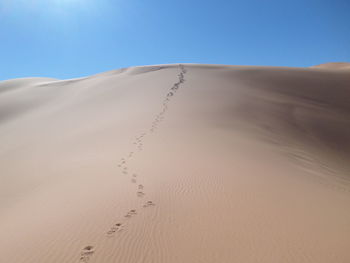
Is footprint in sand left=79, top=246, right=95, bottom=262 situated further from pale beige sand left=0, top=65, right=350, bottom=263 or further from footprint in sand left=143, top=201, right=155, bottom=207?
footprint in sand left=143, top=201, right=155, bottom=207

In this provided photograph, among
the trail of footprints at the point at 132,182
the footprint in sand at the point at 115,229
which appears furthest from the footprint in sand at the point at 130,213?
the footprint in sand at the point at 115,229

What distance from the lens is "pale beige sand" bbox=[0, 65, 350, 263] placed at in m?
3.03

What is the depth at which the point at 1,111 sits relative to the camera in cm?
1925

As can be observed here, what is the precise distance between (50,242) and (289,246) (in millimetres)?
3025

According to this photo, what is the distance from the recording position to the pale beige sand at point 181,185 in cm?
303

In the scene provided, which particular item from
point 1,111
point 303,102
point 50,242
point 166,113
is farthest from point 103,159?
point 1,111

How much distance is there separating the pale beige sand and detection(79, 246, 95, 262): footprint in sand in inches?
0.6

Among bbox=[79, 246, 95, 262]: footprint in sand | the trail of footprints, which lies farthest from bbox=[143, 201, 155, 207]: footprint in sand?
bbox=[79, 246, 95, 262]: footprint in sand

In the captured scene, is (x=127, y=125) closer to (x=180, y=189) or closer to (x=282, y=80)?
(x=180, y=189)

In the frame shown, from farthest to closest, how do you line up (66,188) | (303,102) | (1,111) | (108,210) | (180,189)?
(1,111), (303,102), (66,188), (180,189), (108,210)

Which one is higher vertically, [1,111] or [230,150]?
[1,111]

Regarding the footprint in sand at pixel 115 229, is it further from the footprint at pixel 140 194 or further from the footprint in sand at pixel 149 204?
the footprint at pixel 140 194

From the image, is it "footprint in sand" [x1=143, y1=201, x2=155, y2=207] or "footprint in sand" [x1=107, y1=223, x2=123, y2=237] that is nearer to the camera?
"footprint in sand" [x1=107, y1=223, x2=123, y2=237]

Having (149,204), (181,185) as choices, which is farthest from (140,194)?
(181,185)
